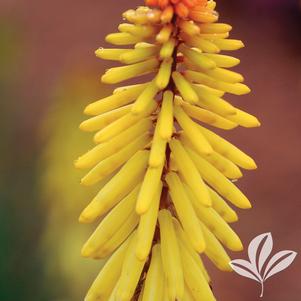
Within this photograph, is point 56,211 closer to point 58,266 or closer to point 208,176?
point 58,266

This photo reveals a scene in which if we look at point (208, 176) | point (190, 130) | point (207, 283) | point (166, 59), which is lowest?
point (207, 283)

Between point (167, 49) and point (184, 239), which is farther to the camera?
point (184, 239)

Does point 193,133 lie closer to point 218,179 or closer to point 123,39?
point 218,179

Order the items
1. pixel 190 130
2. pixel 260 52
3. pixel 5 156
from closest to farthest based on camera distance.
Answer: pixel 190 130 < pixel 5 156 < pixel 260 52

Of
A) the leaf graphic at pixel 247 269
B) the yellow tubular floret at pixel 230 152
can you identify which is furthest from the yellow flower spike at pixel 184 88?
the leaf graphic at pixel 247 269

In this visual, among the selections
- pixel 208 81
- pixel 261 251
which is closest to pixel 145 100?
pixel 208 81

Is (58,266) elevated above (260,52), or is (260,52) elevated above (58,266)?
(260,52)

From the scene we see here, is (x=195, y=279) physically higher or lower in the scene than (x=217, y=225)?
lower

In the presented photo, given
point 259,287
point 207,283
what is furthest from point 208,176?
point 259,287
